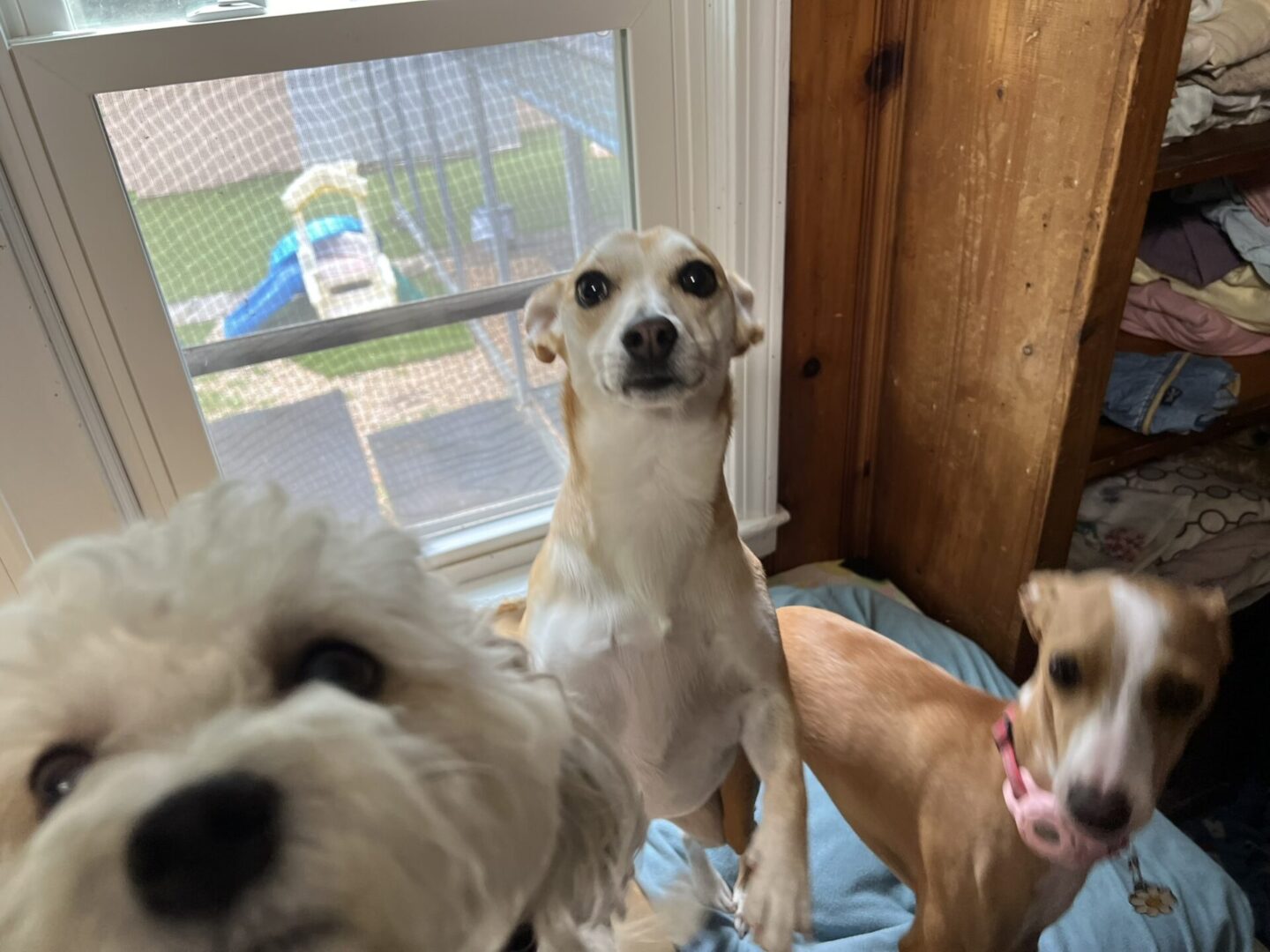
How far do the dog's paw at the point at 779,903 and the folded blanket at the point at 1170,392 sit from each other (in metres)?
0.90

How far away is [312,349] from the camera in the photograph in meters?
1.61

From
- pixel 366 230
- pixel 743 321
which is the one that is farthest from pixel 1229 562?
pixel 366 230

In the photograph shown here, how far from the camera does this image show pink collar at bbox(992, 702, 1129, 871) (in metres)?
0.97

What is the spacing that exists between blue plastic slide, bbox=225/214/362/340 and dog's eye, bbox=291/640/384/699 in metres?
1.06

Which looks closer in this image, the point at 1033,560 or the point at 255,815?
the point at 255,815

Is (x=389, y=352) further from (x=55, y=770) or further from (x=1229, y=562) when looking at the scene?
(x=1229, y=562)

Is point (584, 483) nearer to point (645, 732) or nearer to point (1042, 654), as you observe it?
point (645, 732)

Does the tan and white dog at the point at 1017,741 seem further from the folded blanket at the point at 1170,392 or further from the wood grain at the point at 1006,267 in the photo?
the folded blanket at the point at 1170,392

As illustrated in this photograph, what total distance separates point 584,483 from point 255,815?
0.71 metres

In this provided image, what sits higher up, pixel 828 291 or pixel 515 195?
pixel 515 195

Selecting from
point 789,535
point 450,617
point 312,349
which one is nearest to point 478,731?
point 450,617

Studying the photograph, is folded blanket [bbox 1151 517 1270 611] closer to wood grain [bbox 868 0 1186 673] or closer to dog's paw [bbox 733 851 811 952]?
wood grain [bbox 868 0 1186 673]

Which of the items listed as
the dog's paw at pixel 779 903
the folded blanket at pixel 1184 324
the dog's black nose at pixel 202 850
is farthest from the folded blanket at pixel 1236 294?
the dog's black nose at pixel 202 850

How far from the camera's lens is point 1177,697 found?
0.97 metres
